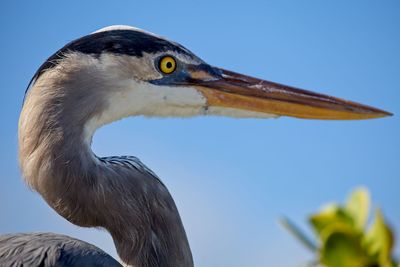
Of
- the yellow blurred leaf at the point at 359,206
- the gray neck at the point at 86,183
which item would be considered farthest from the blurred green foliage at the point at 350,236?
the gray neck at the point at 86,183

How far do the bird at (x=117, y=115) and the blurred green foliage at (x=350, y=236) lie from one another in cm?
221

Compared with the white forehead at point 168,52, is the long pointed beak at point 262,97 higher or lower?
lower

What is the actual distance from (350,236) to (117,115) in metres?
2.75

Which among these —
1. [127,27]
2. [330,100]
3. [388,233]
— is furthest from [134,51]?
[388,233]

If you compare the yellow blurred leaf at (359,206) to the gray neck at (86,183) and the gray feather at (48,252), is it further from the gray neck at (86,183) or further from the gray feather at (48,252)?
the gray neck at (86,183)

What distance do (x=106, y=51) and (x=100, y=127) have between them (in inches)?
14.7

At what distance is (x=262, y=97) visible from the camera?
3.23 meters

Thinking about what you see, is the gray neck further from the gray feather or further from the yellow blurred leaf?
the yellow blurred leaf

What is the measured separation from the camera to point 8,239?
2566mm

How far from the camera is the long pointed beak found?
10.4ft

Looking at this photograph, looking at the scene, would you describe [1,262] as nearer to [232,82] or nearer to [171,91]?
[171,91]

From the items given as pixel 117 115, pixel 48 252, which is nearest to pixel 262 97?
pixel 117 115

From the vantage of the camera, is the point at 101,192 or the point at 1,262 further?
the point at 101,192

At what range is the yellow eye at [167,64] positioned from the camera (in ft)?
10.1
